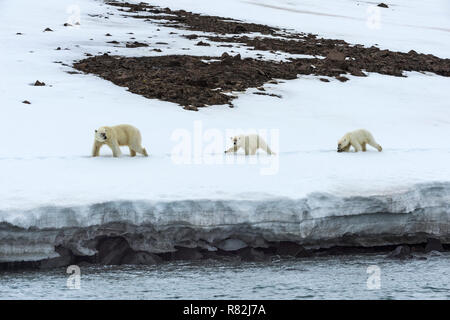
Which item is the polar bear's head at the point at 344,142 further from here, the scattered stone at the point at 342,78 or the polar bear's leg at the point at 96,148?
the scattered stone at the point at 342,78

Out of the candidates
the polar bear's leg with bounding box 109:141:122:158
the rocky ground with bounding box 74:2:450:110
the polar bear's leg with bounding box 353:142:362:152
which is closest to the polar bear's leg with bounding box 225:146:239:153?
the polar bear's leg with bounding box 109:141:122:158

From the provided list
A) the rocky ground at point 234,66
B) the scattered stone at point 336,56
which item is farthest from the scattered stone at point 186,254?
the scattered stone at point 336,56

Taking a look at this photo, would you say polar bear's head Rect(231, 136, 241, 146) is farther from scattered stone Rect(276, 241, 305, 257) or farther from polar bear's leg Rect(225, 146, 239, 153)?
scattered stone Rect(276, 241, 305, 257)

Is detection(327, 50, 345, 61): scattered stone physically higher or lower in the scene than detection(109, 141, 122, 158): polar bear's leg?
higher

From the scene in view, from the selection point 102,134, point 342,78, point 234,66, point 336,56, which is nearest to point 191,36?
point 336,56

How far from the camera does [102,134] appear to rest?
1235cm

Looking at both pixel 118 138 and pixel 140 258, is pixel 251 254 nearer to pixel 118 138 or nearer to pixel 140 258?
pixel 140 258

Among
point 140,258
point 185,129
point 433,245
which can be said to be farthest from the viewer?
point 185,129

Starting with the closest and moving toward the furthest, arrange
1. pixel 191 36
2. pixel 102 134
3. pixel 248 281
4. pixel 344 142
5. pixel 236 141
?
pixel 248 281 → pixel 102 134 → pixel 236 141 → pixel 344 142 → pixel 191 36

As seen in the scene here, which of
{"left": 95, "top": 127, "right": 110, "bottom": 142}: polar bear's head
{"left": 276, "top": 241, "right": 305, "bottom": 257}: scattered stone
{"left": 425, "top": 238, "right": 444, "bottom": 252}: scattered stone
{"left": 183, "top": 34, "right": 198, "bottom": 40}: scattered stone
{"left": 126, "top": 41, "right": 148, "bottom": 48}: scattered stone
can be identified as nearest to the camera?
{"left": 276, "top": 241, "right": 305, "bottom": 257}: scattered stone

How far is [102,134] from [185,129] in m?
4.63

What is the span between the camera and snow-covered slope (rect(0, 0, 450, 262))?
10.3 meters

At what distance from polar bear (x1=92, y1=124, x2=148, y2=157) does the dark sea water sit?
3627mm

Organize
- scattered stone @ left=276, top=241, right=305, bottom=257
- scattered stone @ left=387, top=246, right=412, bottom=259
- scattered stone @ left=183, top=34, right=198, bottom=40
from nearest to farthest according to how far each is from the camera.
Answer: scattered stone @ left=276, top=241, right=305, bottom=257, scattered stone @ left=387, top=246, right=412, bottom=259, scattered stone @ left=183, top=34, right=198, bottom=40
